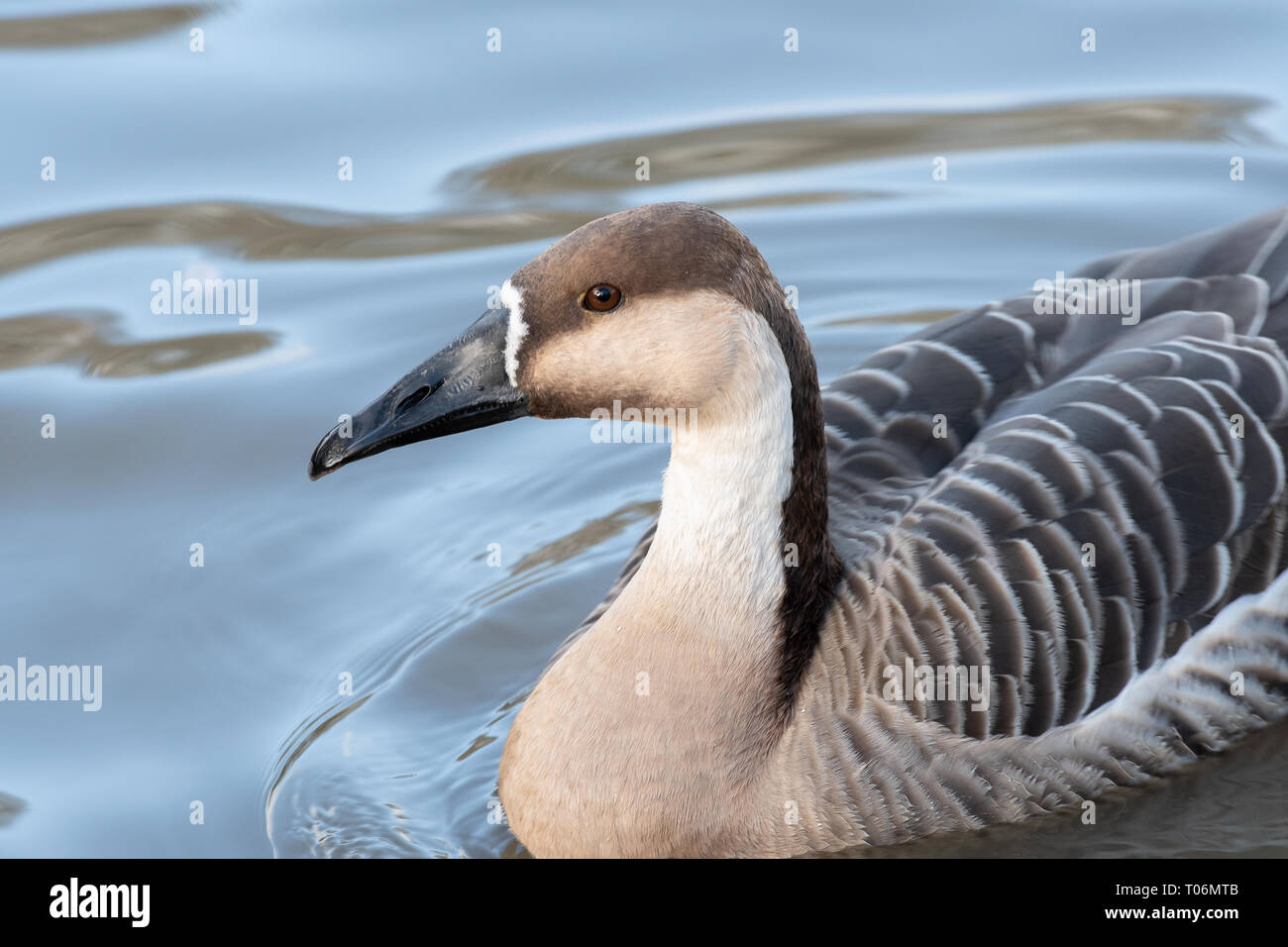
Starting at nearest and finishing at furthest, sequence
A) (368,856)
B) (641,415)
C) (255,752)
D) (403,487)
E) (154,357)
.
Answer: (641,415), (368,856), (255,752), (403,487), (154,357)

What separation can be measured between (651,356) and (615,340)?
0.38ft

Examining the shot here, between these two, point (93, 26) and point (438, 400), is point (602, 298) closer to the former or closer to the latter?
point (438, 400)

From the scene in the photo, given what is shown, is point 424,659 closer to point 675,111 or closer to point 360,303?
point 360,303

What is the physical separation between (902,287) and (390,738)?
4.08 m

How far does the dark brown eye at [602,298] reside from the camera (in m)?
5.25

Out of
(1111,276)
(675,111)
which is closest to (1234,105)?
(675,111)

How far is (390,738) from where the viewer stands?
6527 millimetres

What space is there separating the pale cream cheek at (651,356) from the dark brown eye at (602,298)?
3 cm

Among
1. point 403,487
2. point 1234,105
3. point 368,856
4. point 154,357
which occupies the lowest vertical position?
point 368,856

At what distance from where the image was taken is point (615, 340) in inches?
209
